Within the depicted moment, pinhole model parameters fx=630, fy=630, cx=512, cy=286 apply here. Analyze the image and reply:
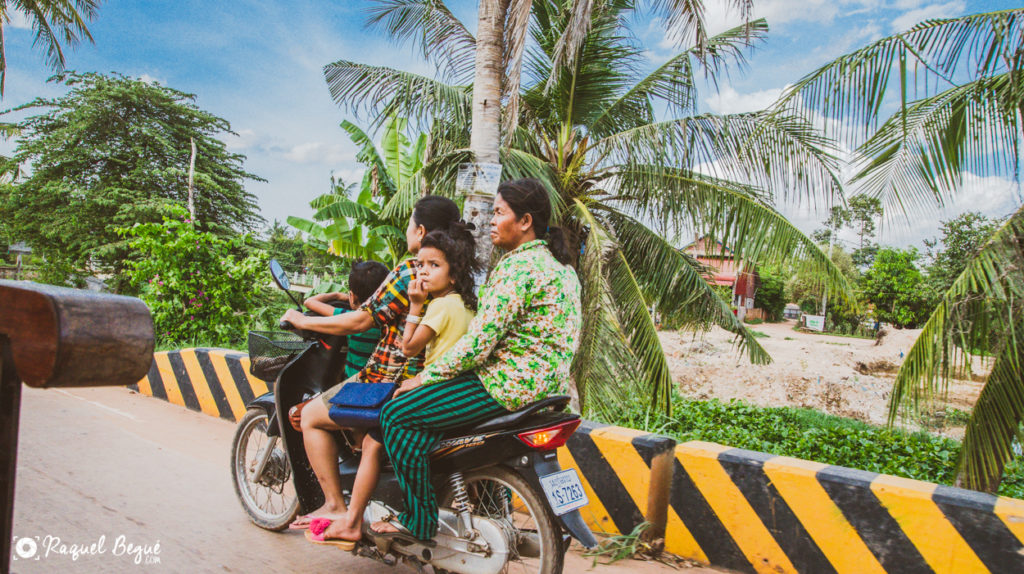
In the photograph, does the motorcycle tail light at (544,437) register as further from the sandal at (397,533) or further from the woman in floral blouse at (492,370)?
the sandal at (397,533)

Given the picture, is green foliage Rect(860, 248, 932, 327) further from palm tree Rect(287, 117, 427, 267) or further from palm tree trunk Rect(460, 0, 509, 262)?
palm tree trunk Rect(460, 0, 509, 262)

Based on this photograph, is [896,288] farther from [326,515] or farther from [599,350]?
[326,515]

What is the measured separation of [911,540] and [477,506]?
5.81ft

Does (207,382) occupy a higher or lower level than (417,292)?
lower

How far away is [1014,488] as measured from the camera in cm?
578

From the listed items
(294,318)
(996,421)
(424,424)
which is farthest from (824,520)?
(294,318)

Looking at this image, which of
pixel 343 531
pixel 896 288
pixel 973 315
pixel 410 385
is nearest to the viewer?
pixel 410 385

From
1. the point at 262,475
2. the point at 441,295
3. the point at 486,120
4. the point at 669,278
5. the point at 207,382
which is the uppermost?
the point at 486,120

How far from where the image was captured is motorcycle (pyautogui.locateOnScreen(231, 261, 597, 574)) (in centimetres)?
227

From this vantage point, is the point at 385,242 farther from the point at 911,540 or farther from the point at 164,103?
the point at 164,103

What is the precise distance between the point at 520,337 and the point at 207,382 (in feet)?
15.1

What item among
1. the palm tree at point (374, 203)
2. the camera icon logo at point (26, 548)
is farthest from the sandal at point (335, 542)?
the palm tree at point (374, 203)

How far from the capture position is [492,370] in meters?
2.35

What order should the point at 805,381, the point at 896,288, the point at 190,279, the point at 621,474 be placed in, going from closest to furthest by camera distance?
the point at 621,474 → the point at 190,279 → the point at 805,381 → the point at 896,288
